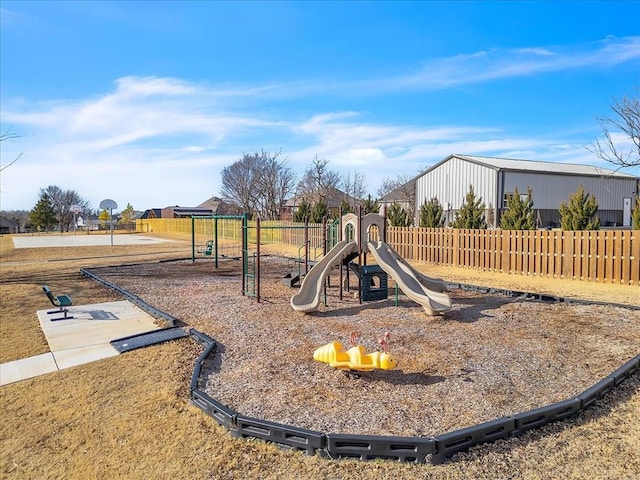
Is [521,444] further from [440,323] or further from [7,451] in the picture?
[7,451]

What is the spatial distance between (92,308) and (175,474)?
21.9 feet

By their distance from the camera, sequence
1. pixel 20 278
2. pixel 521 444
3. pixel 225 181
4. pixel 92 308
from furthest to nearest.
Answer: pixel 225 181
pixel 20 278
pixel 92 308
pixel 521 444

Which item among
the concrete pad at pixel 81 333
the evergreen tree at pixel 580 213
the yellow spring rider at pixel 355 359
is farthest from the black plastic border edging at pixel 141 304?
the evergreen tree at pixel 580 213

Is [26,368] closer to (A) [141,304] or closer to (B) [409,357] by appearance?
(A) [141,304]

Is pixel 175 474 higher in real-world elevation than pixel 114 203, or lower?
lower

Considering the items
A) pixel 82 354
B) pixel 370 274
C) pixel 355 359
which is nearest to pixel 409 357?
pixel 355 359

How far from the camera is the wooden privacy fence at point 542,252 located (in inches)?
439

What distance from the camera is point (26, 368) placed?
5.70 meters

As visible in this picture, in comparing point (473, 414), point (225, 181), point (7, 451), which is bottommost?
point (7, 451)

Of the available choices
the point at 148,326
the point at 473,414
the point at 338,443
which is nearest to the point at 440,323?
the point at 473,414

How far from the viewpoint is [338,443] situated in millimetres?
3395

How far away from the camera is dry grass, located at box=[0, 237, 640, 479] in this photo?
324 centimetres

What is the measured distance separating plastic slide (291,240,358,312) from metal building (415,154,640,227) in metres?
21.8

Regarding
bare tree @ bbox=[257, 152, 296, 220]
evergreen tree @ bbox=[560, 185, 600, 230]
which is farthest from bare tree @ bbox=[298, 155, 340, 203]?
evergreen tree @ bbox=[560, 185, 600, 230]
